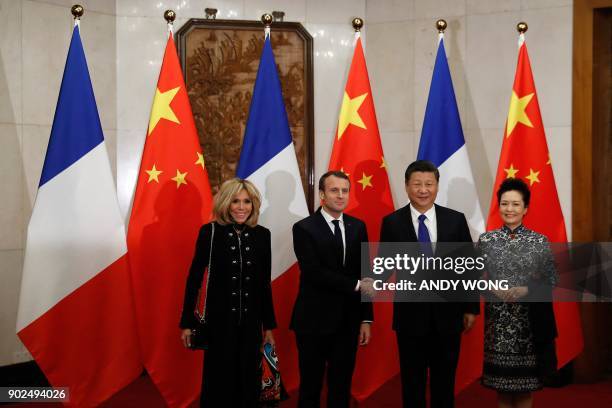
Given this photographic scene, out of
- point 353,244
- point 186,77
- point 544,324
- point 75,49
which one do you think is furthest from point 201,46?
point 544,324

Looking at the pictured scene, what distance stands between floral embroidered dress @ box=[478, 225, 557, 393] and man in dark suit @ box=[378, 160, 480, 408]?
5.1 inches

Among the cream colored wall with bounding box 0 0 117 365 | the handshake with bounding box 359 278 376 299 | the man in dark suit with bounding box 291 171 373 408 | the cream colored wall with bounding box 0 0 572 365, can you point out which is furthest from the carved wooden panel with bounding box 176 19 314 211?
the handshake with bounding box 359 278 376 299

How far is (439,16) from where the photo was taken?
4.73m

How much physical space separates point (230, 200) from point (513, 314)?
141cm

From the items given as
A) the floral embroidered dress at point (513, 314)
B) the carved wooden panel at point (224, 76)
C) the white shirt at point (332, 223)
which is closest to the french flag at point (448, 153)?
the floral embroidered dress at point (513, 314)

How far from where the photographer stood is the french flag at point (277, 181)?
3713mm

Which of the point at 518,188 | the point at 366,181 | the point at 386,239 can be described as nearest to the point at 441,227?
the point at 386,239

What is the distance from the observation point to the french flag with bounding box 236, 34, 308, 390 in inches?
146

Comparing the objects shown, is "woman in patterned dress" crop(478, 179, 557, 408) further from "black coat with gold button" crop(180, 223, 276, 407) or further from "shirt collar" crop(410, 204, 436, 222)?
"black coat with gold button" crop(180, 223, 276, 407)

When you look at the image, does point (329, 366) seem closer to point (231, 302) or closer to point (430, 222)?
point (231, 302)

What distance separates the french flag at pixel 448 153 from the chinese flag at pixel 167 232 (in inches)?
53.6

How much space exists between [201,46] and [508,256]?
273cm

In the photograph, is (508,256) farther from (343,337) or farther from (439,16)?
(439,16)

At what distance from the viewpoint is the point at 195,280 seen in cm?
307
